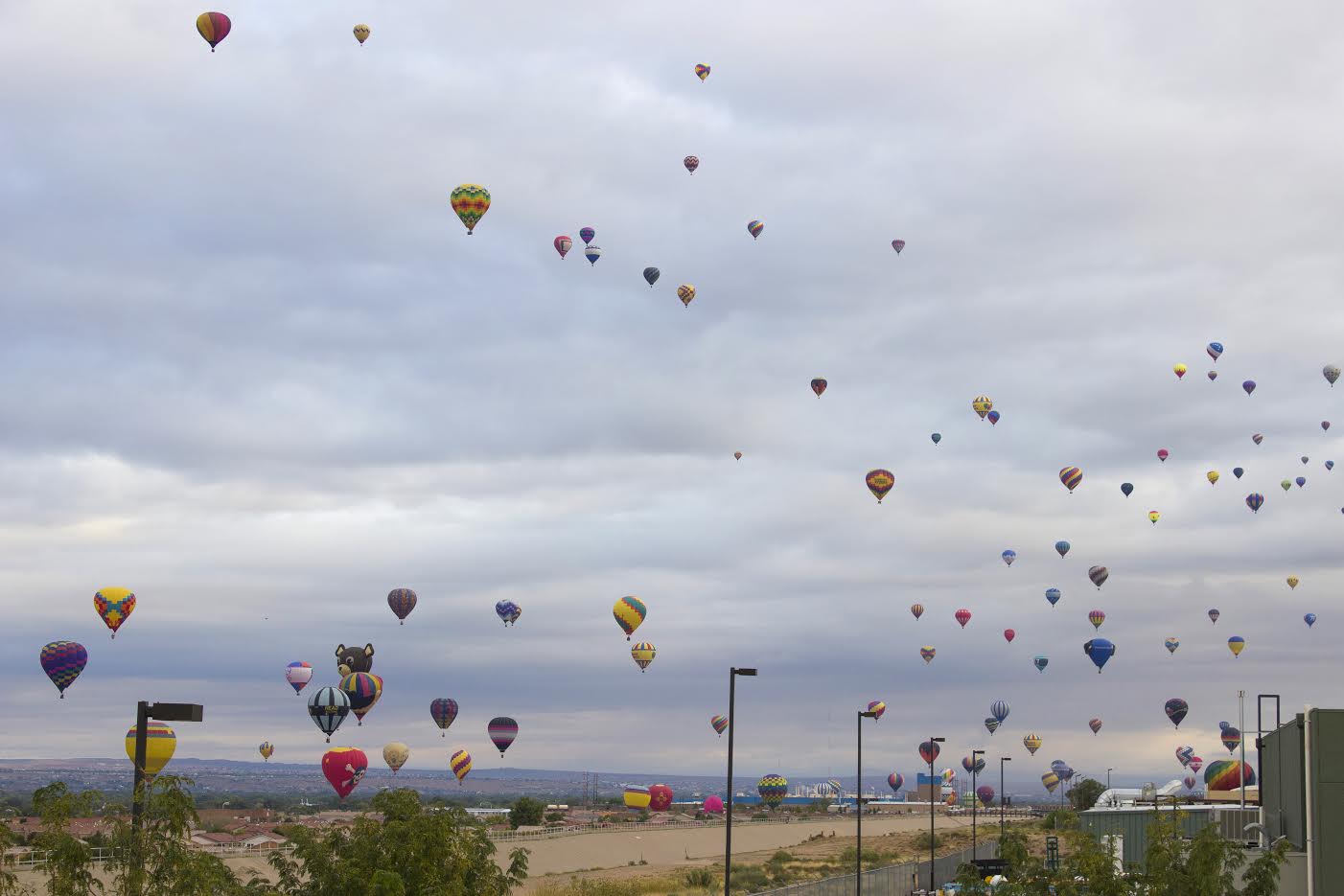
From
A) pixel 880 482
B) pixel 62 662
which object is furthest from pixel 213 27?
pixel 880 482

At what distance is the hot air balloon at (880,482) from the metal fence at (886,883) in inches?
1020

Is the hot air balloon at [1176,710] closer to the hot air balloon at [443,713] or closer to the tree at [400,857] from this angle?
the hot air balloon at [443,713]

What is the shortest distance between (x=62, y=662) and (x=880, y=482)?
56062mm

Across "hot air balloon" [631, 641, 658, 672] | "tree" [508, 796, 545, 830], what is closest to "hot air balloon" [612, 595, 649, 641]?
"hot air balloon" [631, 641, 658, 672]

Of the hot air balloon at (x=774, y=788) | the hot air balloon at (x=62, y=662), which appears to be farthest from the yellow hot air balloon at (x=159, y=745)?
the hot air balloon at (x=774, y=788)

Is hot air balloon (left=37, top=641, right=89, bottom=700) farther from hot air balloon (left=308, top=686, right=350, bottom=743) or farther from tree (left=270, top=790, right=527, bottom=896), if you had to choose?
tree (left=270, top=790, right=527, bottom=896)

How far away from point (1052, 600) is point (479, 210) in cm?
7685

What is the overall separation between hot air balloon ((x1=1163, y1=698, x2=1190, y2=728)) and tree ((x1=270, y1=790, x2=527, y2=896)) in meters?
113

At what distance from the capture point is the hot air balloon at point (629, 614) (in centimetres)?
10869

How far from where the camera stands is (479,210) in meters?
84.6

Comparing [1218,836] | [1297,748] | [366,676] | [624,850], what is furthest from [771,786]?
[1218,836]

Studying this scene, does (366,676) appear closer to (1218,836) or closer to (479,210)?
(479,210)

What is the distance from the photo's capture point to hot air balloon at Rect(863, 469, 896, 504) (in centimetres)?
10562

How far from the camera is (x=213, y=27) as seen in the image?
75.2m
